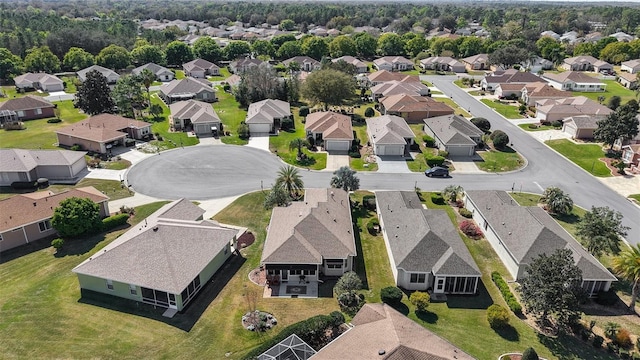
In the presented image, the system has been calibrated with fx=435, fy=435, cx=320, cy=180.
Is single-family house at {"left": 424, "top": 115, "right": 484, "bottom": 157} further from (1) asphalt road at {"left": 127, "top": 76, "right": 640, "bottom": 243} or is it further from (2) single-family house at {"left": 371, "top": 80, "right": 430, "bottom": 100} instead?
(2) single-family house at {"left": 371, "top": 80, "right": 430, "bottom": 100}

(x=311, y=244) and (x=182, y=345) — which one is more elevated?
(x=311, y=244)

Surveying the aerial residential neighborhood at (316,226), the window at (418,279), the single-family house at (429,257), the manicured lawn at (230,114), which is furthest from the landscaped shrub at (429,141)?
the window at (418,279)

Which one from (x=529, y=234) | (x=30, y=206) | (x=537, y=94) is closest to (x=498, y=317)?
(x=529, y=234)

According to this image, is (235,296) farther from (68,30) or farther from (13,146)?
(68,30)

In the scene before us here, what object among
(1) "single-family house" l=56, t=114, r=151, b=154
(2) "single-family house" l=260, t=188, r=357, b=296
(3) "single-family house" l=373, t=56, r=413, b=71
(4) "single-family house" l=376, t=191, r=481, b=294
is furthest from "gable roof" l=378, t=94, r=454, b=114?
(3) "single-family house" l=373, t=56, r=413, b=71

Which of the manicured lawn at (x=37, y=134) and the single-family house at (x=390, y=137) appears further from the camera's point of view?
the manicured lawn at (x=37, y=134)

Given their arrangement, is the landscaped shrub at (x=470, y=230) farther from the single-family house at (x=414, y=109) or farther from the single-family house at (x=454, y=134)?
the single-family house at (x=414, y=109)

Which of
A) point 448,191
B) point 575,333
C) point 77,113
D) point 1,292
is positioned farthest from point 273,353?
point 77,113
